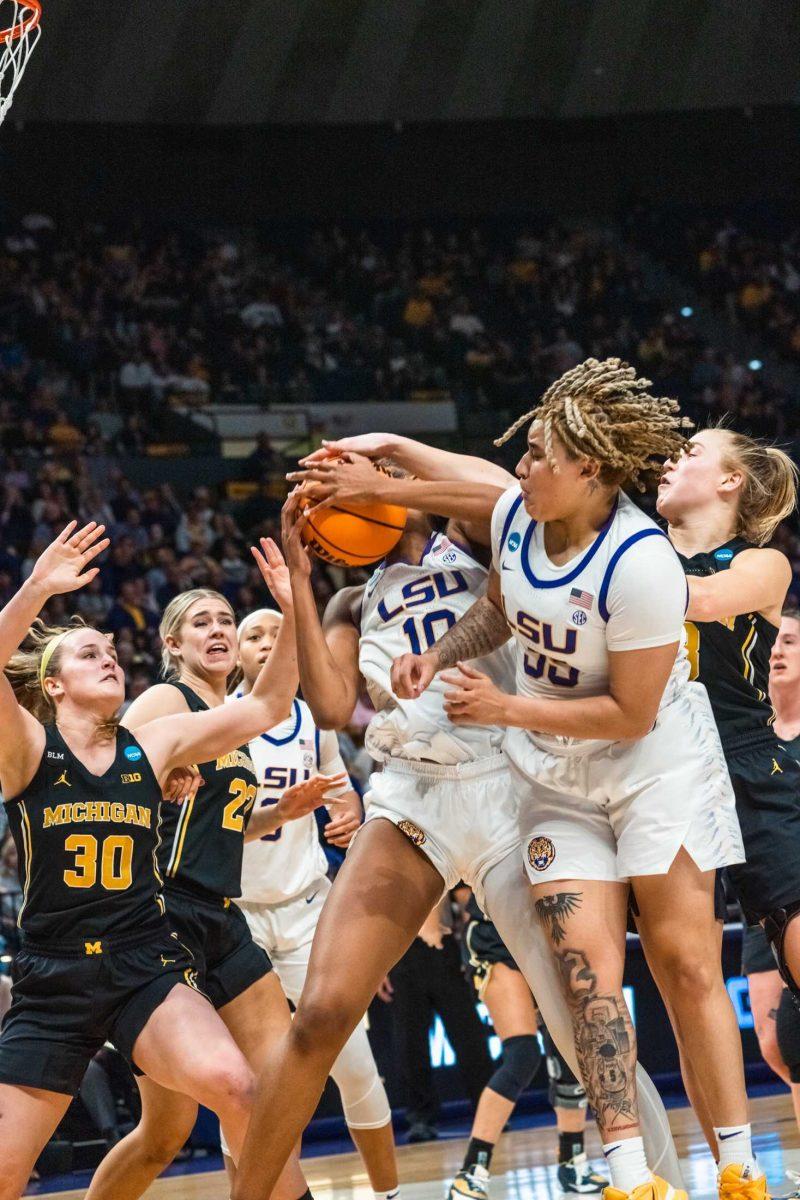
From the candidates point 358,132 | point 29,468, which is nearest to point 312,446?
point 29,468

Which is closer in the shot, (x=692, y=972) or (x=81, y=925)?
(x=692, y=972)

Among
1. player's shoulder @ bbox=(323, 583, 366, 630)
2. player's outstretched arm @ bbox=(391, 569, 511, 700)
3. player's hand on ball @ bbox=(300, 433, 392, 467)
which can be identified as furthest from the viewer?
player's shoulder @ bbox=(323, 583, 366, 630)

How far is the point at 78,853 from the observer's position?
4.51 metres

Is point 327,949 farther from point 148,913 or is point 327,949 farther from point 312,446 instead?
point 312,446

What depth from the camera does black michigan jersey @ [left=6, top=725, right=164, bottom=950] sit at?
4.50 m

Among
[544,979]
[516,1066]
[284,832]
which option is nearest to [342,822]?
[284,832]

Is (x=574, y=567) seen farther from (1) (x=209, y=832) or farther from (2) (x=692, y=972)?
(1) (x=209, y=832)

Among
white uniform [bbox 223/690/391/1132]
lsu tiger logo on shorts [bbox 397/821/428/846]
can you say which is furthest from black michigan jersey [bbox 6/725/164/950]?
white uniform [bbox 223/690/391/1132]

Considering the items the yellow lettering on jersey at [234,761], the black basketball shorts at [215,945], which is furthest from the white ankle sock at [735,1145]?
the yellow lettering on jersey at [234,761]

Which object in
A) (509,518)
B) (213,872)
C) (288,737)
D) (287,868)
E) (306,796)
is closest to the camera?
(509,518)

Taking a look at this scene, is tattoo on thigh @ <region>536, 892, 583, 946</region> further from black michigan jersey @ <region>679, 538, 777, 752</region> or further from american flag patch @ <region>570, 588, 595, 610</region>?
black michigan jersey @ <region>679, 538, 777, 752</region>

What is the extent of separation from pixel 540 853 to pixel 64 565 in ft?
5.48

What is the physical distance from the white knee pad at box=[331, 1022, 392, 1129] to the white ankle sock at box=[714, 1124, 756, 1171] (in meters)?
1.89

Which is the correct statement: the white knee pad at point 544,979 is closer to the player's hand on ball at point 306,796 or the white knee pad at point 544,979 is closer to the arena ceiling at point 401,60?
the player's hand on ball at point 306,796
